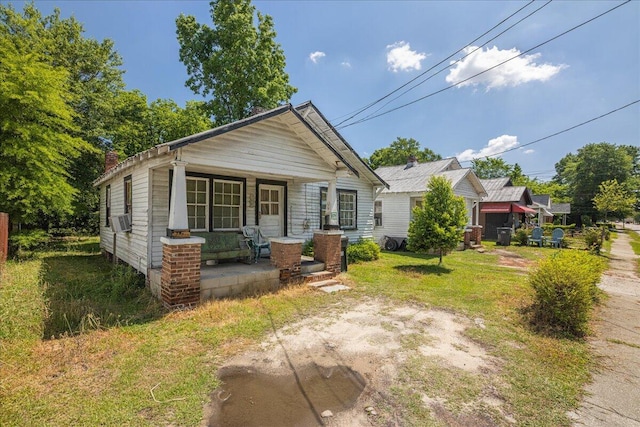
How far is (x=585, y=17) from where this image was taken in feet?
25.3

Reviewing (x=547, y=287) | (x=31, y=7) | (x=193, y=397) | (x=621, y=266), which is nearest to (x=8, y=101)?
(x=193, y=397)

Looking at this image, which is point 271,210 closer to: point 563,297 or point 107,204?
point 107,204

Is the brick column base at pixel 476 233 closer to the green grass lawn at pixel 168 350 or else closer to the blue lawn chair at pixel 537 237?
the blue lawn chair at pixel 537 237

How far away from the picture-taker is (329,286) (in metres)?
7.66

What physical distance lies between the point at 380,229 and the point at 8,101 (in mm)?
15520

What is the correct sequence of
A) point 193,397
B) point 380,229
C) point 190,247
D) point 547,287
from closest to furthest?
point 193,397 → point 547,287 → point 190,247 → point 380,229

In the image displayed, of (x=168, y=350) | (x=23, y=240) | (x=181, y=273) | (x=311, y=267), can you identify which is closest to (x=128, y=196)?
(x=181, y=273)

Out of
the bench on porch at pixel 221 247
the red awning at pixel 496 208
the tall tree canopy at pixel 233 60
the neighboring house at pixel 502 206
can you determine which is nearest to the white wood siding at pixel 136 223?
the bench on porch at pixel 221 247

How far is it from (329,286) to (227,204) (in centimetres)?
371

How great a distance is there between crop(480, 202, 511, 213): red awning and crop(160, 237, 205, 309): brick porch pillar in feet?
76.5

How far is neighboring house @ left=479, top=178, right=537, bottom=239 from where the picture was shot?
74.9 ft

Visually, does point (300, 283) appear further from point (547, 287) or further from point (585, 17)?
point (585, 17)

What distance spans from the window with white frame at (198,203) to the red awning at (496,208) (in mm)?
22056

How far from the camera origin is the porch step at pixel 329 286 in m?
7.32
